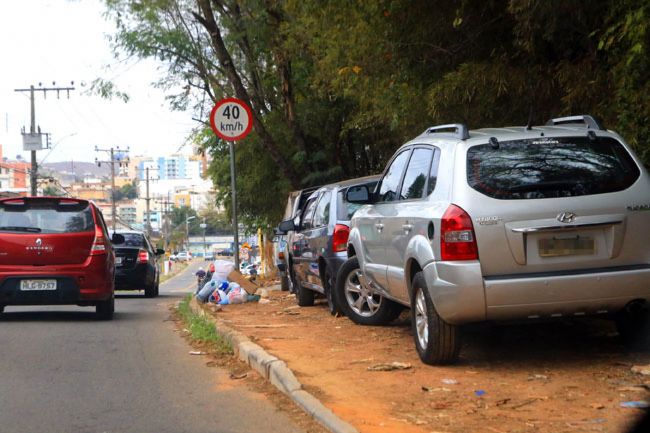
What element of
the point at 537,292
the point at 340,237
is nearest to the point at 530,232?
the point at 537,292

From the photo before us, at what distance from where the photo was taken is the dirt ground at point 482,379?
19.8 feet

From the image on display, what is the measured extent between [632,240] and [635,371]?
3.14 feet

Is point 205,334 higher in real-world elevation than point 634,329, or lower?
lower

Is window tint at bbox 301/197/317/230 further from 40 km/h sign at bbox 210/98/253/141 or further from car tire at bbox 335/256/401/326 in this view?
Result: car tire at bbox 335/256/401/326

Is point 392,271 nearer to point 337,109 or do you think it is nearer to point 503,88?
point 503,88

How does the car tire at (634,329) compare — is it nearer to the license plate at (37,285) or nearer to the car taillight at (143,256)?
the license plate at (37,285)

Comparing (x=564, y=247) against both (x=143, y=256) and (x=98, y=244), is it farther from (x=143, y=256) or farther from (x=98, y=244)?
(x=143, y=256)

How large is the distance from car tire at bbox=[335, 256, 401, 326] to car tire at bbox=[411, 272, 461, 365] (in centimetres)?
285

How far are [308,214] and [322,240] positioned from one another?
1770 mm

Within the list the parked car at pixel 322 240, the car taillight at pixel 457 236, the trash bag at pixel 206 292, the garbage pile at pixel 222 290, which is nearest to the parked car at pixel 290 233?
the parked car at pixel 322 240

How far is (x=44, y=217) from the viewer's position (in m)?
13.6

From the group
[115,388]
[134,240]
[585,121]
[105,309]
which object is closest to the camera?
[115,388]

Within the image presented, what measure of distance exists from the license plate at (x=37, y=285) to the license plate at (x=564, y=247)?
26.2 feet

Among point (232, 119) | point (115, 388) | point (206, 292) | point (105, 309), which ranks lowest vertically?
point (115, 388)
